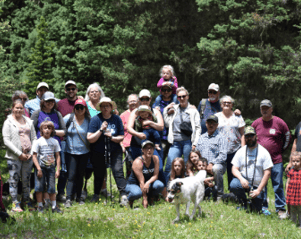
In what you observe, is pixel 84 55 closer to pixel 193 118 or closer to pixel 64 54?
pixel 64 54

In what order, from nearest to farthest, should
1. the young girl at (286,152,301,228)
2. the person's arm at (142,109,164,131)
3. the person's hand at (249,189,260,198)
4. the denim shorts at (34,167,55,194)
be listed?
the denim shorts at (34,167,55,194), the young girl at (286,152,301,228), the person's hand at (249,189,260,198), the person's arm at (142,109,164,131)

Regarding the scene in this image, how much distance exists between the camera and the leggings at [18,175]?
A: 21.4ft

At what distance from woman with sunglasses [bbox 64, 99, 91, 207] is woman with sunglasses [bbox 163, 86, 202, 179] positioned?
1.84 metres

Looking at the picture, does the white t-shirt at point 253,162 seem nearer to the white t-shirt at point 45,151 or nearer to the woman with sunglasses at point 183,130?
the woman with sunglasses at point 183,130

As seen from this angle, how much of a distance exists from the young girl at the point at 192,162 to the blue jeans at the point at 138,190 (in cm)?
62

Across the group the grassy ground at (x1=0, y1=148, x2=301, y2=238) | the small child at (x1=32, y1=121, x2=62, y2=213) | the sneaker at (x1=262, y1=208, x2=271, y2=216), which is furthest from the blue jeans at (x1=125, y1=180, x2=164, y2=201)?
the sneaker at (x1=262, y1=208, x2=271, y2=216)

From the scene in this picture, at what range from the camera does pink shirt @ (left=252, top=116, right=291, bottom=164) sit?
7.39 meters

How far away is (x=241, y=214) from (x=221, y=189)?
2.61 ft

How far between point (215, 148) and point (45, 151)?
3.41m

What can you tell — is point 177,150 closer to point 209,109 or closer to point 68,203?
point 209,109

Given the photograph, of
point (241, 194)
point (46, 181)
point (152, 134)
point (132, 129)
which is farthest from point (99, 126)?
point (241, 194)

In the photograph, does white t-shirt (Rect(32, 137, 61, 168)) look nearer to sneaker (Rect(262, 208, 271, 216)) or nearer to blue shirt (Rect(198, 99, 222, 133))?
blue shirt (Rect(198, 99, 222, 133))

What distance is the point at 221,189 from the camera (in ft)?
24.5

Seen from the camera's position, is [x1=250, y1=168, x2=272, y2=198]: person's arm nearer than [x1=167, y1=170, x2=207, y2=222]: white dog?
No
